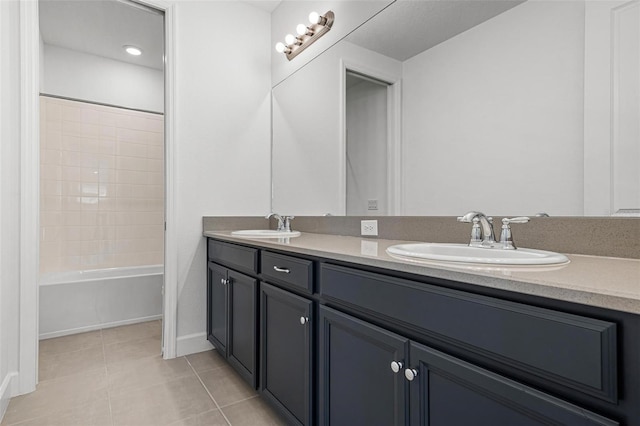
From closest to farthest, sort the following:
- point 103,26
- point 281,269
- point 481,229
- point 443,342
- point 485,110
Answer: point 443,342, point 481,229, point 485,110, point 281,269, point 103,26

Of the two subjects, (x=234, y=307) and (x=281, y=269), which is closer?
(x=281, y=269)

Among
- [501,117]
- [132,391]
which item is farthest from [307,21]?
[132,391]

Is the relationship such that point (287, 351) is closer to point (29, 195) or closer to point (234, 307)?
point (234, 307)

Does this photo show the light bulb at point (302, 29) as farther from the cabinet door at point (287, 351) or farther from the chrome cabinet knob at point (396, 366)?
the chrome cabinet knob at point (396, 366)

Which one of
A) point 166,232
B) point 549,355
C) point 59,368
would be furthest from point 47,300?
point 549,355

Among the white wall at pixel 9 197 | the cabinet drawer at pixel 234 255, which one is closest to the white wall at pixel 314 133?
the cabinet drawer at pixel 234 255

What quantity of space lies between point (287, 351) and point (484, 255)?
0.85 meters

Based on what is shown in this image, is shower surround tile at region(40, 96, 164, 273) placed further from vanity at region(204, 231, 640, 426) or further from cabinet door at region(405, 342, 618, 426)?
cabinet door at region(405, 342, 618, 426)

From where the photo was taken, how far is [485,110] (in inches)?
52.2

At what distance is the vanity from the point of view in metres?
0.56

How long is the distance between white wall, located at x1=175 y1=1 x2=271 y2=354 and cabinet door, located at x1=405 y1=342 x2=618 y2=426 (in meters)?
1.89

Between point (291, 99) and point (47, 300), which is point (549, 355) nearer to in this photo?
point (291, 99)

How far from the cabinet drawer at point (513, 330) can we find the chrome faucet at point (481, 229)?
376 millimetres

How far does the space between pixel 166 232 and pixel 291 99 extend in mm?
1307
